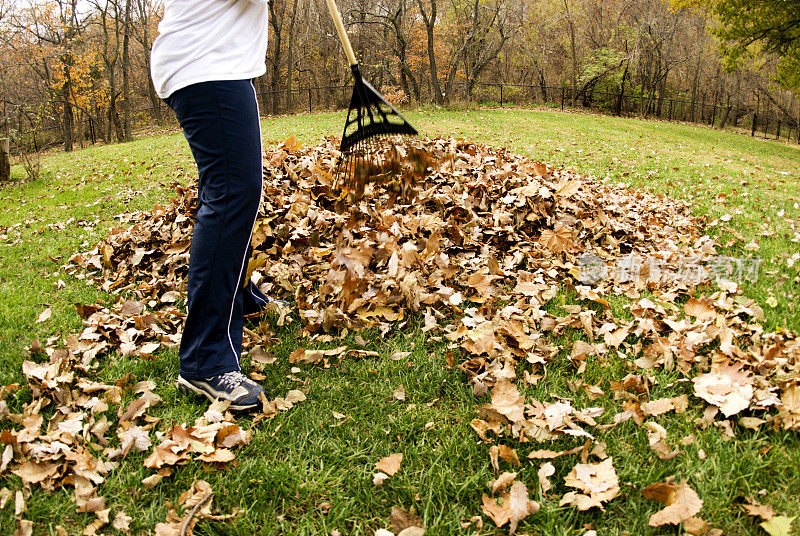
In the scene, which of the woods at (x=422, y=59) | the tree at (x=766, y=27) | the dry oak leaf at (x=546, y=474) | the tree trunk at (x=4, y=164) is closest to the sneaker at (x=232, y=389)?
the dry oak leaf at (x=546, y=474)

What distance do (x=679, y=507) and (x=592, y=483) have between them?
24 cm

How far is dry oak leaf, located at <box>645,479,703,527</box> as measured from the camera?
4.46 feet

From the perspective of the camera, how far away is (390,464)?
1622mm

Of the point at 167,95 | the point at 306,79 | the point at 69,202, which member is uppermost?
the point at 306,79

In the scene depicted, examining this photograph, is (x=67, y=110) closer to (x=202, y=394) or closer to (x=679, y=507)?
(x=202, y=394)

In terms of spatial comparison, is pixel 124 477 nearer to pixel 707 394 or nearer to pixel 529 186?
pixel 707 394

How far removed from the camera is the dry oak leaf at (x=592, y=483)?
1439 mm

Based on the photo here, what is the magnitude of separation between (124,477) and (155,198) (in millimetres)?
4995

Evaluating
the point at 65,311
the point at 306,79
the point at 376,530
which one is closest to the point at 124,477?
the point at 376,530

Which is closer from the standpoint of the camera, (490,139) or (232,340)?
(232,340)

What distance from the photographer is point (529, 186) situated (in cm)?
380

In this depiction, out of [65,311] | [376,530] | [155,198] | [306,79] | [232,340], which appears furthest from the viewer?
[306,79]

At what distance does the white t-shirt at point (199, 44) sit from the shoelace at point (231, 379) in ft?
3.63

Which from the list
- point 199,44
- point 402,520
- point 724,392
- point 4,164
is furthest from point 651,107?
point 402,520
